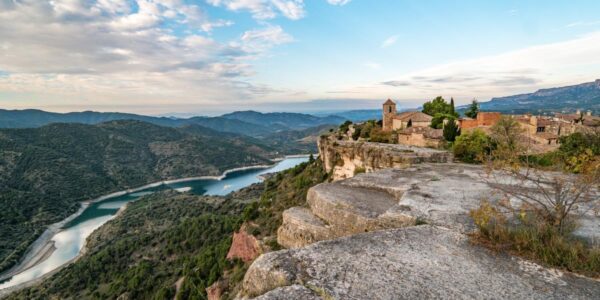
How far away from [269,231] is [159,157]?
153 m

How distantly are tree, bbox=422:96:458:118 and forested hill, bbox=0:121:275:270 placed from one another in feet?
268

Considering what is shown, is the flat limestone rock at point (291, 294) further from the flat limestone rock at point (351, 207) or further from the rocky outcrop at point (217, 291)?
the rocky outcrop at point (217, 291)

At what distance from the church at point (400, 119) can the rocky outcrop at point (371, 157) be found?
16425mm

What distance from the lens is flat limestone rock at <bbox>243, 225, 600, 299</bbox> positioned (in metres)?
3.63

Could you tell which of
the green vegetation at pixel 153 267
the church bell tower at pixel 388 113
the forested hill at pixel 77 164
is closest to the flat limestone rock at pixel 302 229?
the green vegetation at pixel 153 267

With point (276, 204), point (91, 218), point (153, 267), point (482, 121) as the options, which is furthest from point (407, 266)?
point (91, 218)

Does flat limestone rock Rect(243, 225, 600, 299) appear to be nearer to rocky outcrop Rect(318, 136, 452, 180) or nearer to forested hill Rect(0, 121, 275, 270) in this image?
rocky outcrop Rect(318, 136, 452, 180)

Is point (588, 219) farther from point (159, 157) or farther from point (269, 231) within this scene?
point (159, 157)

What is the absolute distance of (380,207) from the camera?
7125 millimetres

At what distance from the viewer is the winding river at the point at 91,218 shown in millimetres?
60000

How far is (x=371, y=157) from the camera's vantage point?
1861 centimetres

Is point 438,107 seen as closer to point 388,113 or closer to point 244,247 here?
point 388,113

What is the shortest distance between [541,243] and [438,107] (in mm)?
44027

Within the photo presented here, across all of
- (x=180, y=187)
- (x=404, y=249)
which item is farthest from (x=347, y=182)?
(x=180, y=187)
